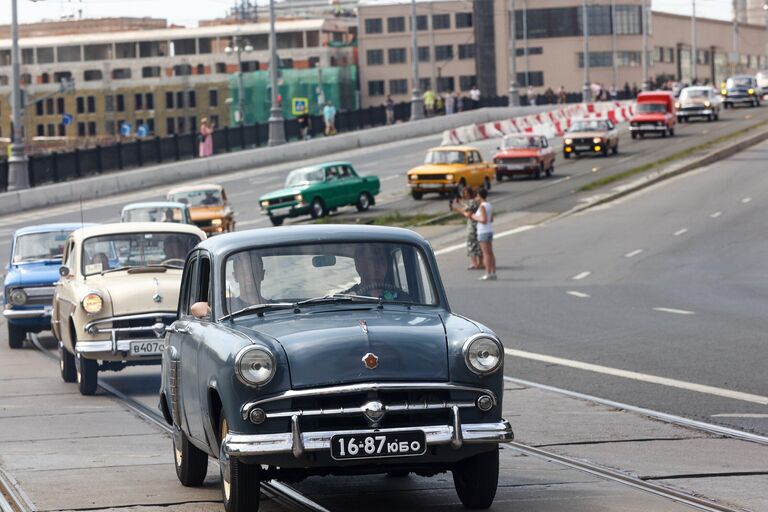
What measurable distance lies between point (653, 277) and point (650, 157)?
95.3 ft

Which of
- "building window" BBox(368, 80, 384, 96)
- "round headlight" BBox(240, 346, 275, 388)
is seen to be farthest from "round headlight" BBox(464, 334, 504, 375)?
"building window" BBox(368, 80, 384, 96)

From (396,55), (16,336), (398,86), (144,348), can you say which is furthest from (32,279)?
(398,86)

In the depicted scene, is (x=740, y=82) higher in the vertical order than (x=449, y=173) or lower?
higher

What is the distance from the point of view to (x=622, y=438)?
1170 centimetres

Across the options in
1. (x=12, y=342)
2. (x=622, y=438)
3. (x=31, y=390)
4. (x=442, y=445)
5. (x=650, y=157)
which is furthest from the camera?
(x=650, y=157)

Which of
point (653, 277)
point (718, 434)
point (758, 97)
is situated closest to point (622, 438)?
point (718, 434)

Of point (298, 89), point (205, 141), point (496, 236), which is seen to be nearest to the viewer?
point (496, 236)

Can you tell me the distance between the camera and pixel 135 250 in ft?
54.5

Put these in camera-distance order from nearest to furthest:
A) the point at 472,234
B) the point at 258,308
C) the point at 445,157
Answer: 1. the point at 258,308
2. the point at 472,234
3. the point at 445,157

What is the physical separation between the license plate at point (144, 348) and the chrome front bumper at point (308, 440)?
7942mm

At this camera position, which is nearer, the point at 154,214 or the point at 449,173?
the point at 154,214

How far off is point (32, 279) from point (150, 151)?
38401 millimetres

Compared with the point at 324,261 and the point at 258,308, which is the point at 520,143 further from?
the point at 258,308

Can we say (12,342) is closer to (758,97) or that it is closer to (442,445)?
(442,445)
